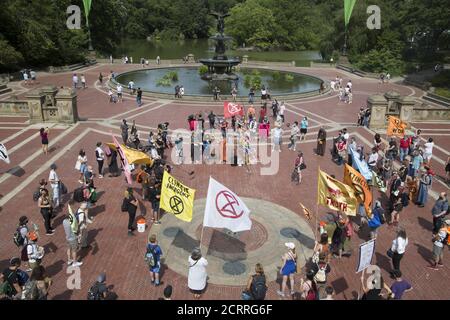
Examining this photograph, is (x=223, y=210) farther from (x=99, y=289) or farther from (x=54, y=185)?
(x=54, y=185)

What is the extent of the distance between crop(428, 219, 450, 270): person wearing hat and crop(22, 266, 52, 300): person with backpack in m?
10.1

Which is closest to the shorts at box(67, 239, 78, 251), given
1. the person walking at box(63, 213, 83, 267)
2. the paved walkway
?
the person walking at box(63, 213, 83, 267)

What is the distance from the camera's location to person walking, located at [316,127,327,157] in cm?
2077

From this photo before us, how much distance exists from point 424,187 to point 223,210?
29.5 ft

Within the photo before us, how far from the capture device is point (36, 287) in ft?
28.6

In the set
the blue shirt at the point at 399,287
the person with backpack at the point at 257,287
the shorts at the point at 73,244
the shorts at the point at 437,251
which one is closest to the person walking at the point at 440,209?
the shorts at the point at 437,251

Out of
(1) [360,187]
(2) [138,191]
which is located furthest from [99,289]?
(2) [138,191]

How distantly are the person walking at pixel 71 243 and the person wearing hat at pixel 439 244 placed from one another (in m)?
9.89

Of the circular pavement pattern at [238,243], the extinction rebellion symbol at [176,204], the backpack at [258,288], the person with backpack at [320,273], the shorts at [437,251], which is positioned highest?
the extinction rebellion symbol at [176,204]

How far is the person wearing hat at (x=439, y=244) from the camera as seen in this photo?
11.5 meters

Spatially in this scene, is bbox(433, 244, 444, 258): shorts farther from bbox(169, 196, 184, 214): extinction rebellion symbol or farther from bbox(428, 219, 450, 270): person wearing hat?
bbox(169, 196, 184, 214): extinction rebellion symbol

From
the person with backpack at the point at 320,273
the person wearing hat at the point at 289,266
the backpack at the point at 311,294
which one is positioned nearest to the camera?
the backpack at the point at 311,294

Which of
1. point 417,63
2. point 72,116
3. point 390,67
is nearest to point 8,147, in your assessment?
point 72,116

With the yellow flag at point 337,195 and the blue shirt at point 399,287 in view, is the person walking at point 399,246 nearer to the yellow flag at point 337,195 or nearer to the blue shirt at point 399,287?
the yellow flag at point 337,195
